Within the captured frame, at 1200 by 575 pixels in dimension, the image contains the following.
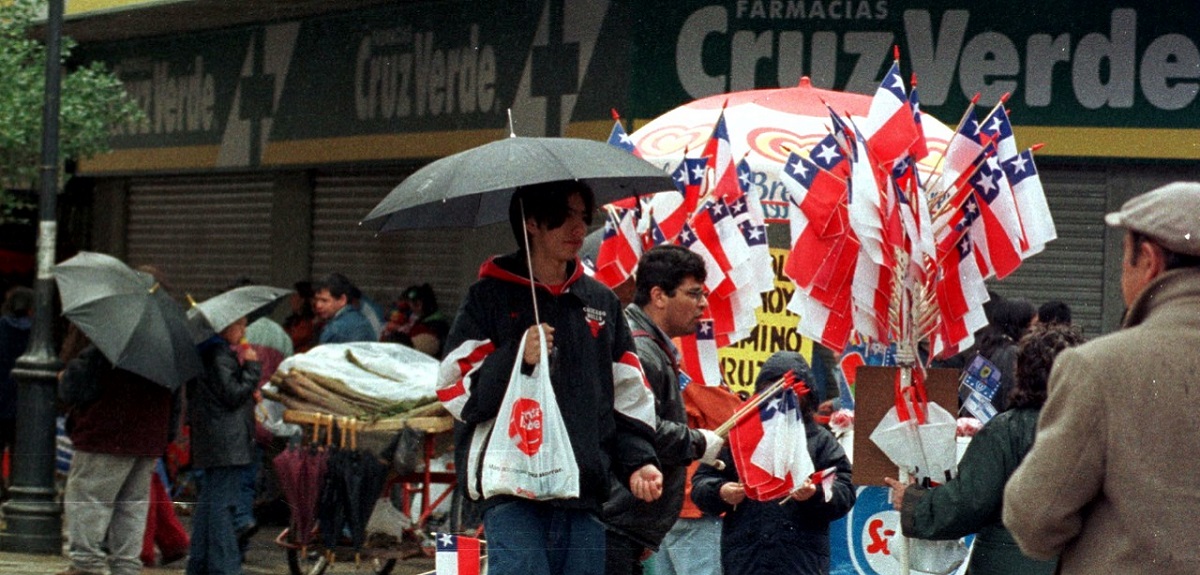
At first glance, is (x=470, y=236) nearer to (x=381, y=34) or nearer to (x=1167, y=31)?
(x=381, y=34)

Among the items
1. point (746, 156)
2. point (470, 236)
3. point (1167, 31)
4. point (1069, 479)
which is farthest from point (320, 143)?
point (1069, 479)

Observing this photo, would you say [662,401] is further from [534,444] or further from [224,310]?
[224,310]

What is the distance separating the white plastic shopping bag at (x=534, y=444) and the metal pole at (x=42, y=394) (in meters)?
7.95

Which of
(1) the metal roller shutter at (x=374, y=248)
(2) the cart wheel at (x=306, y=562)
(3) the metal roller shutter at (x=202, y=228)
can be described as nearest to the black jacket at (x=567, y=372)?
(2) the cart wheel at (x=306, y=562)

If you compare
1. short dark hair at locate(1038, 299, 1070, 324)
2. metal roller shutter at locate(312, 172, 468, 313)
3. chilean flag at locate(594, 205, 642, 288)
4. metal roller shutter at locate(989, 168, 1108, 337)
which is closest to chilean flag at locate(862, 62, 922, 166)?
chilean flag at locate(594, 205, 642, 288)

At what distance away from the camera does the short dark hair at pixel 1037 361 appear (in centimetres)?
562

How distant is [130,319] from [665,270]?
476 cm

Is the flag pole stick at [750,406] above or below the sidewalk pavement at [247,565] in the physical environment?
above

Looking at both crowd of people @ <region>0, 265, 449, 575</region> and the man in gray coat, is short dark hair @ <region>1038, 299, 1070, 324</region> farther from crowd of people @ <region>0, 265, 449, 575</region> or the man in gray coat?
the man in gray coat

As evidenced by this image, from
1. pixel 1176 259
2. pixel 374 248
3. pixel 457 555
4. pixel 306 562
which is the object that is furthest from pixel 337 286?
pixel 1176 259

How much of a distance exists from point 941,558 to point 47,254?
7.97 meters

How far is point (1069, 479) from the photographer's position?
3.81 m

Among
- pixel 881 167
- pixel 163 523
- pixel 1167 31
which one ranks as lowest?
pixel 163 523

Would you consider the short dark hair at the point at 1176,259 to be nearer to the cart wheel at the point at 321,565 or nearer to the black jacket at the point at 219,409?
the black jacket at the point at 219,409
